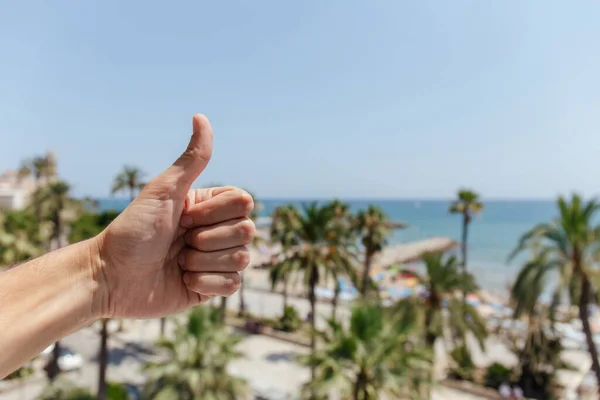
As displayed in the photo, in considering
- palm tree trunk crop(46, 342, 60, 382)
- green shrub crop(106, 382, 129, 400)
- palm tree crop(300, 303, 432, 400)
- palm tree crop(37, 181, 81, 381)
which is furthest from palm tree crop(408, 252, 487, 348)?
palm tree crop(37, 181, 81, 381)

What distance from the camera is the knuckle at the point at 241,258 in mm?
2559

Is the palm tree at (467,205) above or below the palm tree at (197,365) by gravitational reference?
above

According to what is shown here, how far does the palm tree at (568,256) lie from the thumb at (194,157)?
14403 millimetres

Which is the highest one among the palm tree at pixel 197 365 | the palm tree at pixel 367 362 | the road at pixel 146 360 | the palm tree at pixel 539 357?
the palm tree at pixel 367 362

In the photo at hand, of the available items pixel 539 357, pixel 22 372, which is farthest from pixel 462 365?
pixel 22 372

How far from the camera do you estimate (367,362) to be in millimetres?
9539

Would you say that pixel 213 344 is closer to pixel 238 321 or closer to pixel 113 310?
pixel 113 310

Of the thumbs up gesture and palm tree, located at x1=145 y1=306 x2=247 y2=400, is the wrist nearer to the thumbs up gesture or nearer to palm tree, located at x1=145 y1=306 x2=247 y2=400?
the thumbs up gesture

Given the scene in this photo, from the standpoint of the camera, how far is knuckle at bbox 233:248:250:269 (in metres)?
2.56

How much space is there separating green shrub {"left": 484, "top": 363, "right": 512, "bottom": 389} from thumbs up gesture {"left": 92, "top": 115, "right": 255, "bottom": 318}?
20.9 m

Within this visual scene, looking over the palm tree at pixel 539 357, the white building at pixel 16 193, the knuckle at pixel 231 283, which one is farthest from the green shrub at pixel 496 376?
the white building at pixel 16 193

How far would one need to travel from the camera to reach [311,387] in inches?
390

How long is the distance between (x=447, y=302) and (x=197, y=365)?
8.84 metres

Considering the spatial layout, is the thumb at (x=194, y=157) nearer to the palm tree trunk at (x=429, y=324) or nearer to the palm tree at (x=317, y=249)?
the palm tree trunk at (x=429, y=324)
